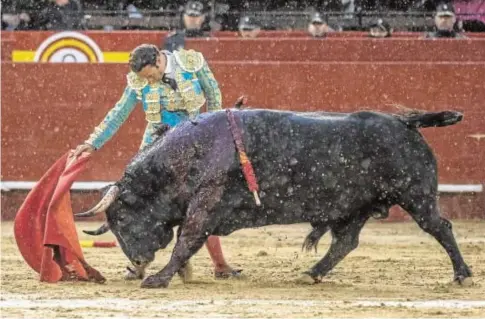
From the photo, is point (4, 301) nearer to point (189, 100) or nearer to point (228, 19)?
point (189, 100)

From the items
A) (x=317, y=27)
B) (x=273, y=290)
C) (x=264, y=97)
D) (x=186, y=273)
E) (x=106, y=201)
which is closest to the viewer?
(x=273, y=290)

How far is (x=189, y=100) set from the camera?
275 inches

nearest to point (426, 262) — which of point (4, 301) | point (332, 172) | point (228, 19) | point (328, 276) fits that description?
point (328, 276)

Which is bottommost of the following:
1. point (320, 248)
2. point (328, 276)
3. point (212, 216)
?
point (320, 248)

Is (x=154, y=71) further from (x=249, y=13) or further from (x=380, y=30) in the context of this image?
(x=249, y=13)

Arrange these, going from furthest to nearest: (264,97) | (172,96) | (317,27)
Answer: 1. (317,27)
2. (264,97)
3. (172,96)

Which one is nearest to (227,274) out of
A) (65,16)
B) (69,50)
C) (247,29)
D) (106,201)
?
(106,201)

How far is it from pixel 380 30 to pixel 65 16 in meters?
2.58

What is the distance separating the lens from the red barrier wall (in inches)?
427

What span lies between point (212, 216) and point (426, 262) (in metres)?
1.92

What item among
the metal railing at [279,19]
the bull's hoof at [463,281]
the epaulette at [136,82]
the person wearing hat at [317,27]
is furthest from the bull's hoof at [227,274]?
the metal railing at [279,19]

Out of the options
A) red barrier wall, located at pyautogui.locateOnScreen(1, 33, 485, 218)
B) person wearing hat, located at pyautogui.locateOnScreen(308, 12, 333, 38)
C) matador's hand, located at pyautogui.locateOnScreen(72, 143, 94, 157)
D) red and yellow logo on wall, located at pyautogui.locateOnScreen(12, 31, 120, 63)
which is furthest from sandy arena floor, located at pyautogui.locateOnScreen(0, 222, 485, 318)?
person wearing hat, located at pyautogui.locateOnScreen(308, 12, 333, 38)

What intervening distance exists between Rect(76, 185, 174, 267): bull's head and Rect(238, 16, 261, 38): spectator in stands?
16.1ft

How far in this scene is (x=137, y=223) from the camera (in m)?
6.76
